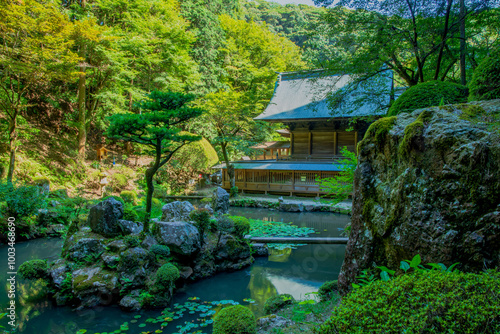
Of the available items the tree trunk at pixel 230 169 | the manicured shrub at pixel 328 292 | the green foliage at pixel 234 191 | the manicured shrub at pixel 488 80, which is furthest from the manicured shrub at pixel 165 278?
the tree trunk at pixel 230 169

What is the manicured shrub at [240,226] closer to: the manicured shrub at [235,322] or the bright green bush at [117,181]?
the manicured shrub at [235,322]

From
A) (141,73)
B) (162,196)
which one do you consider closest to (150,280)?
(162,196)

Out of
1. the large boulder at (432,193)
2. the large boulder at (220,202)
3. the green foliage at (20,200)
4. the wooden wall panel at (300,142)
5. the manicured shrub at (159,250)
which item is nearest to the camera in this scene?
the large boulder at (432,193)

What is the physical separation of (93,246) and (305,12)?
43.0 m

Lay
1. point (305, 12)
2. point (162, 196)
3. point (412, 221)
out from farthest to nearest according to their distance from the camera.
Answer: point (305, 12) < point (162, 196) < point (412, 221)

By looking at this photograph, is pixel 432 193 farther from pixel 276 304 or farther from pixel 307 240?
pixel 307 240

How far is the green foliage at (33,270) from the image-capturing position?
504 cm

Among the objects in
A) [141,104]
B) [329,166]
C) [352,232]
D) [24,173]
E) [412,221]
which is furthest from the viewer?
[329,166]

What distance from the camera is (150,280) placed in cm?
504

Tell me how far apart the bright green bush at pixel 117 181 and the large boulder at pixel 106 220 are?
8807 mm

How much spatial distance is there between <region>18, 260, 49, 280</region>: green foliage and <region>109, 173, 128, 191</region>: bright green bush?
9.51 metres

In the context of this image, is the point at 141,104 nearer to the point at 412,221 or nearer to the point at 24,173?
the point at 412,221

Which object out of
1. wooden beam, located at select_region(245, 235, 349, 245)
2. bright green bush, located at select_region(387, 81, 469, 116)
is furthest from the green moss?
wooden beam, located at select_region(245, 235, 349, 245)

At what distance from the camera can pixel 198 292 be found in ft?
18.0
